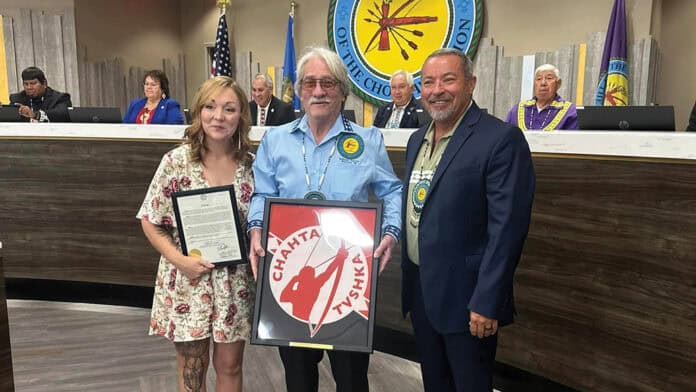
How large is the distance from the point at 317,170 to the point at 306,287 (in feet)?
1.22

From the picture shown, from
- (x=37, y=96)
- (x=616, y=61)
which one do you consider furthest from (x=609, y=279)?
Result: (x=37, y=96)

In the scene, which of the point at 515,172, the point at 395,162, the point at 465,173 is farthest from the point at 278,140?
the point at 395,162

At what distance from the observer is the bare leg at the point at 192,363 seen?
5.87 ft

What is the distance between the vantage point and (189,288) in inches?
68.2

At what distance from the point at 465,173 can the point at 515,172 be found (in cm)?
14

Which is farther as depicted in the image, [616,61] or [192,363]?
[616,61]

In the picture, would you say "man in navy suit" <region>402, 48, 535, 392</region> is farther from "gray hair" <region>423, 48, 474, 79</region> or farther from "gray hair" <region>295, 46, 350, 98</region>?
"gray hair" <region>295, 46, 350, 98</region>

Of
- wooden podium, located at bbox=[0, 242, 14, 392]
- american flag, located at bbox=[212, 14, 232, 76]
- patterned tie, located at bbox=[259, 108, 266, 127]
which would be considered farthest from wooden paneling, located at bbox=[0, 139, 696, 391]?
american flag, located at bbox=[212, 14, 232, 76]

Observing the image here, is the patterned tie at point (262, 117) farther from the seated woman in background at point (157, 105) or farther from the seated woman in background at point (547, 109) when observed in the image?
the seated woman in background at point (547, 109)

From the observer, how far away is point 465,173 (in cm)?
152

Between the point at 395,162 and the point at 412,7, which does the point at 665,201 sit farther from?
the point at 412,7

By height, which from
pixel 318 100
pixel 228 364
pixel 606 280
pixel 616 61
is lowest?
pixel 228 364

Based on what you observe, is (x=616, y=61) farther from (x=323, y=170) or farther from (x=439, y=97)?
(x=323, y=170)

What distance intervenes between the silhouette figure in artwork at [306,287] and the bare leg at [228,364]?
34 centimetres
